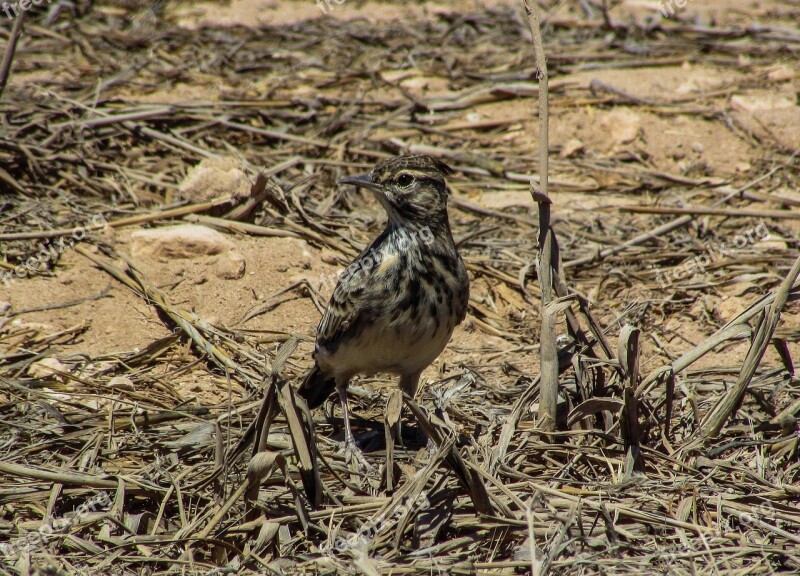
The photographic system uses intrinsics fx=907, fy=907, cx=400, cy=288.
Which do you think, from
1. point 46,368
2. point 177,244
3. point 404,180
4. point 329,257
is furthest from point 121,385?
point 329,257

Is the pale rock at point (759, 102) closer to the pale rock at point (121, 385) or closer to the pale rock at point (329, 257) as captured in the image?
the pale rock at point (329, 257)

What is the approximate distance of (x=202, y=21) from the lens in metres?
10.9

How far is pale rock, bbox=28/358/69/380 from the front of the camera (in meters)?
4.96

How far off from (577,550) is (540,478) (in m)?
0.54

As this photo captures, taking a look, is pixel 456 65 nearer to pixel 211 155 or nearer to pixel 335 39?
pixel 335 39

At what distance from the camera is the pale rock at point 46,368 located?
16.3 ft

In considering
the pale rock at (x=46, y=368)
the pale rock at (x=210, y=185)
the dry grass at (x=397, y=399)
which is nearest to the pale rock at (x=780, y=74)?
the dry grass at (x=397, y=399)

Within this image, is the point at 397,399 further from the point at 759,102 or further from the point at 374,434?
the point at 759,102

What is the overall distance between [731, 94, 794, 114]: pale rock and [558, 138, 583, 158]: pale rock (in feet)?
5.40

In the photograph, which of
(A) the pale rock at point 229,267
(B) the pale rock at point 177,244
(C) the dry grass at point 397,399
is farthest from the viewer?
(B) the pale rock at point 177,244

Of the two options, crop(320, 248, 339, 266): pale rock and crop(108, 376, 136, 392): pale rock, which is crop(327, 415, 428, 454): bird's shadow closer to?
crop(108, 376, 136, 392): pale rock

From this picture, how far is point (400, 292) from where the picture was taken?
446 centimetres

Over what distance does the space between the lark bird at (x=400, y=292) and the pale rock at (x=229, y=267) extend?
55.8 inches

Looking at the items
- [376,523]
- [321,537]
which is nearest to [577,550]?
[376,523]
